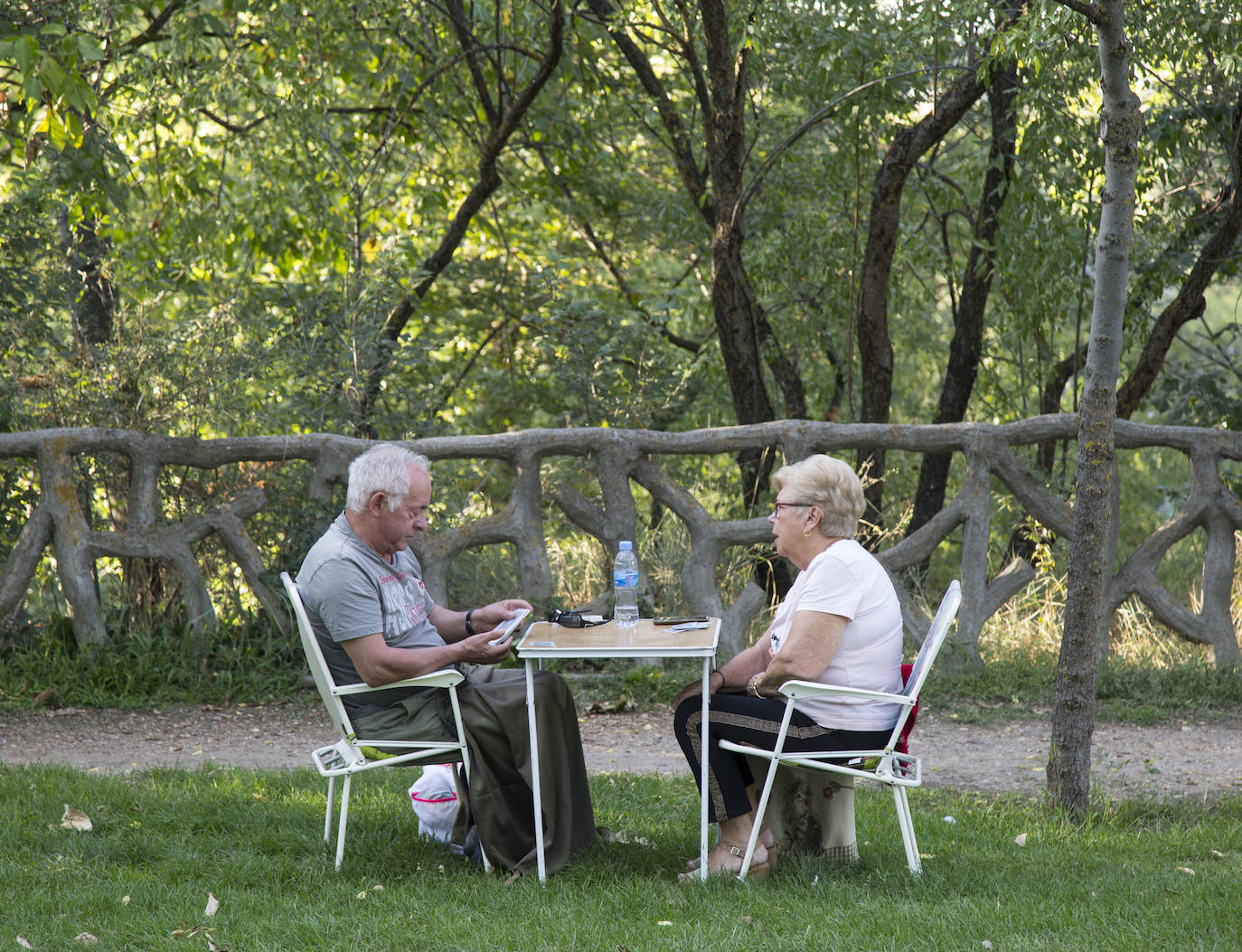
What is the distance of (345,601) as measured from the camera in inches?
152

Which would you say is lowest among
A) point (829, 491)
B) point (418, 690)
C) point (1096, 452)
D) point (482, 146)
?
point (418, 690)

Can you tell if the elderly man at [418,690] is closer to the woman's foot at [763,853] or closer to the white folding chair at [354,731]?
the white folding chair at [354,731]

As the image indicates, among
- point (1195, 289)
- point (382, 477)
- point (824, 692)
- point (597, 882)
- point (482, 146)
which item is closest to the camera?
point (824, 692)

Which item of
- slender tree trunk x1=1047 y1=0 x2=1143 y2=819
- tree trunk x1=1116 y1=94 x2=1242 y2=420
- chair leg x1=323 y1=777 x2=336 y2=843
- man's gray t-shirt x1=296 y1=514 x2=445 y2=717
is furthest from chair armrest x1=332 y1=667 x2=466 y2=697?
tree trunk x1=1116 y1=94 x2=1242 y2=420

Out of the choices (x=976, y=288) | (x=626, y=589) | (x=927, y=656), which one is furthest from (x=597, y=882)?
(x=976, y=288)

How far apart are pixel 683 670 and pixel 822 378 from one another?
5.31 m

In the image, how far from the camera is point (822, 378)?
11.5 m

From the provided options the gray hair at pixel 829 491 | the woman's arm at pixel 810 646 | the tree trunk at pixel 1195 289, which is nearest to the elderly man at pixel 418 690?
the woman's arm at pixel 810 646

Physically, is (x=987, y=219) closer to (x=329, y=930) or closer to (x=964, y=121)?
(x=964, y=121)

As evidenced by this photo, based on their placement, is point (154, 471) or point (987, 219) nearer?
point (154, 471)

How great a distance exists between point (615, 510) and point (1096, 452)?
118 inches

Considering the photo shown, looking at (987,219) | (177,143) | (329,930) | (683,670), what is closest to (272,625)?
(683,670)

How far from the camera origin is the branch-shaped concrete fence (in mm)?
6480

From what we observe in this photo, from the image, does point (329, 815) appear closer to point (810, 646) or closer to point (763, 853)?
point (763, 853)
